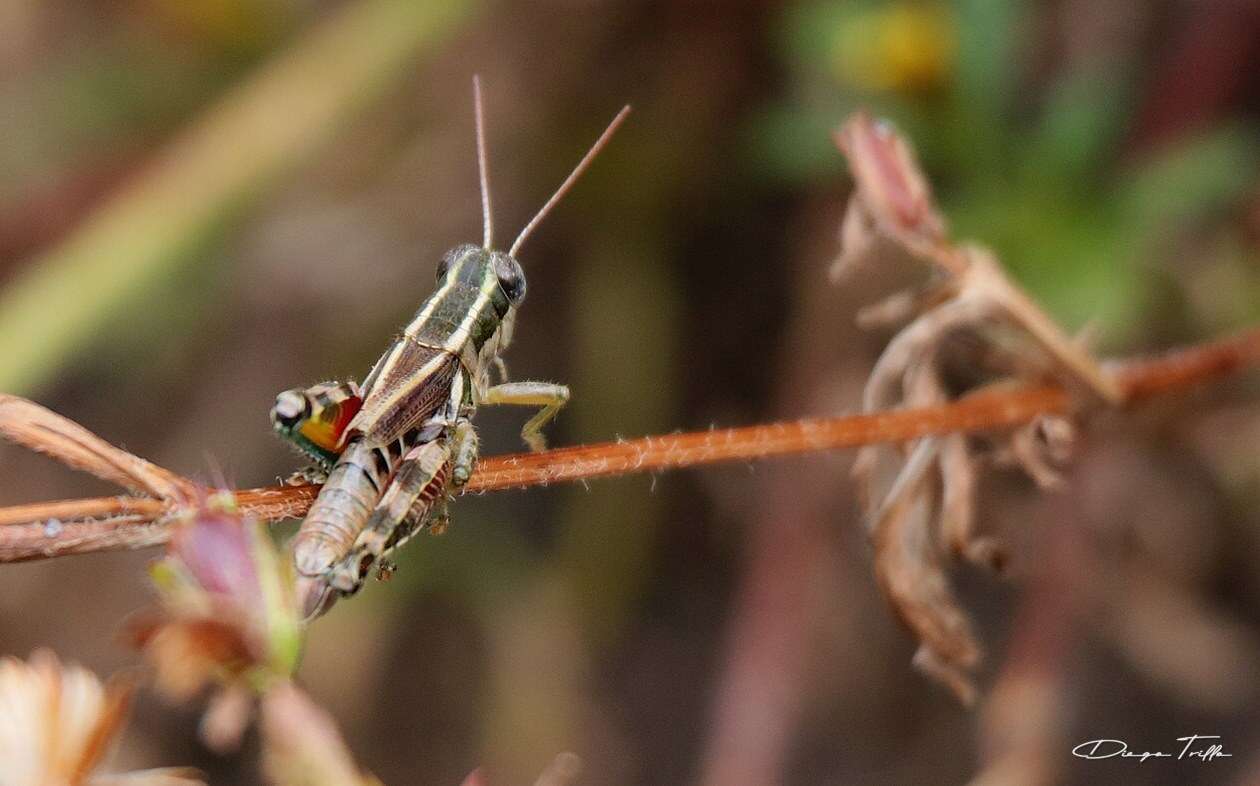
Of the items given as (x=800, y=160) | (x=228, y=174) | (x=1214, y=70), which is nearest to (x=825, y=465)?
(x=800, y=160)

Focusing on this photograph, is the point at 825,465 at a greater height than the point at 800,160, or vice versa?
the point at 800,160

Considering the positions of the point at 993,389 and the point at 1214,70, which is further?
the point at 1214,70

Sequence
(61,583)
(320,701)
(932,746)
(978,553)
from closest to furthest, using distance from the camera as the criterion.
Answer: (978,553) → (932,746) → (320,701) → (61,583)

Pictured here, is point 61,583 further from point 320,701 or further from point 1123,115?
point 1123,115

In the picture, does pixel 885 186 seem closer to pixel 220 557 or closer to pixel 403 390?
pixel 403 390

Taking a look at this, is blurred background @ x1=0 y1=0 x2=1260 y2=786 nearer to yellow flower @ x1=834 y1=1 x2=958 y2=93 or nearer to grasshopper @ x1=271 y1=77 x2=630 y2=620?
yellow flower @ x1=834 y1=1 x2=958 y2=93

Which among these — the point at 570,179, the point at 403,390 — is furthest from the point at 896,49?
the point at 403,390

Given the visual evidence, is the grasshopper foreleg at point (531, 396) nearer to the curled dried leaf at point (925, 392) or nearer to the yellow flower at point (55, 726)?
the curled dried leaf at point (925, 392)
